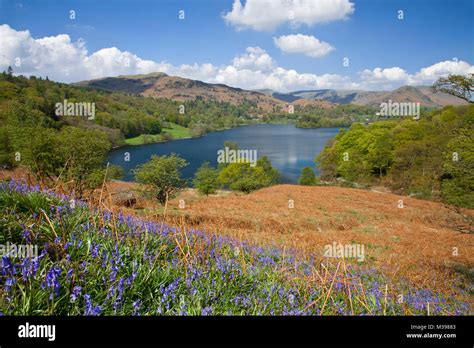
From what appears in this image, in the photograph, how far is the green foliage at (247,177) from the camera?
40.9 m

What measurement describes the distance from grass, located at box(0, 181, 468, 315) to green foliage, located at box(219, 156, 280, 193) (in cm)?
3741

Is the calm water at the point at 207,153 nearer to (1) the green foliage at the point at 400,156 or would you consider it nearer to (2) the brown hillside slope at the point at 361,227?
(1) the green foliage at the point at 400,156

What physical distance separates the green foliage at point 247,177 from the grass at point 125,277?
37.4 meters

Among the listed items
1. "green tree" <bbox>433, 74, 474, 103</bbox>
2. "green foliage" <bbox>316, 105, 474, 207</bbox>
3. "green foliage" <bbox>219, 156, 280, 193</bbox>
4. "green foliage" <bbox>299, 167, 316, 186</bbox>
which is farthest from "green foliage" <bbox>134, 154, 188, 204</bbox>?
"green foliage" <bbox>299, 167, 316, 186</bbox>

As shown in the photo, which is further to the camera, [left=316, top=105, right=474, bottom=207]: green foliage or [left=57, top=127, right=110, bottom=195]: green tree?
[left=316, top=105, right=474, bottom=207]: green foliage

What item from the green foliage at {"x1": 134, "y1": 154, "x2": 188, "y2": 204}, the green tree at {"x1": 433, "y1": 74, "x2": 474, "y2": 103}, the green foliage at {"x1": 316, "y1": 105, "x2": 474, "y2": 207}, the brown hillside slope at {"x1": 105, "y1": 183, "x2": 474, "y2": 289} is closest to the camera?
the green tree at {"x1": 433, "y1": 74, "x2": 474, "y2": 103}

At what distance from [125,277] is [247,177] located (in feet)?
134

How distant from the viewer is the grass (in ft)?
6.31

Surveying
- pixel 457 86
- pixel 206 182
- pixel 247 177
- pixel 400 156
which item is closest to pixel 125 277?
pixel 457 86

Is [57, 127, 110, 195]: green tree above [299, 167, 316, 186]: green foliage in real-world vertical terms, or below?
above

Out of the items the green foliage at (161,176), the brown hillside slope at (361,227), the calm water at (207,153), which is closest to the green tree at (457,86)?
the brown hillside slope at (361,227)

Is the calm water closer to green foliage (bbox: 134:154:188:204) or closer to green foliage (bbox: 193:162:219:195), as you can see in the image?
green foliage (bbox: 193:162:219:195)
